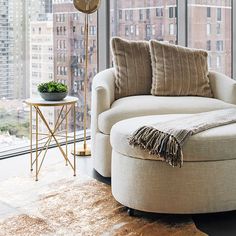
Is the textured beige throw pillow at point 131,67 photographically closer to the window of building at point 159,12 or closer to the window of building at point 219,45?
the window of building at point 159,12

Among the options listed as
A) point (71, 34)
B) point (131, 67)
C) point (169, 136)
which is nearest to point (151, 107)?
point (131, 67)

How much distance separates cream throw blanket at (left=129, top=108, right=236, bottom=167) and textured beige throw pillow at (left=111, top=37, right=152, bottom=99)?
1.06 meters

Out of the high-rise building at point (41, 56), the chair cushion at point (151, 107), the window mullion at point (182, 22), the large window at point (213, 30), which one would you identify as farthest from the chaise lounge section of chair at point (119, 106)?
the window mullion at point (182, 22)

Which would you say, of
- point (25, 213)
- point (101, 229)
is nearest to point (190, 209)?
point (101, 229)

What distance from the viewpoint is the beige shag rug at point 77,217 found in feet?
7.39

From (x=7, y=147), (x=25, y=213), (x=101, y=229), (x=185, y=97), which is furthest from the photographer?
(x=7, y=147)

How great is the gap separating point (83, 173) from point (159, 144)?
115 cm

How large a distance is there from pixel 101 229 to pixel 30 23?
2295 millimetres

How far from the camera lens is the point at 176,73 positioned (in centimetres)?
354

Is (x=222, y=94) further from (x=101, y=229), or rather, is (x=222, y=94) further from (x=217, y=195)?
(x=101, y=229)

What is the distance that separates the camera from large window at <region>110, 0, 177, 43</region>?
458 centimetres

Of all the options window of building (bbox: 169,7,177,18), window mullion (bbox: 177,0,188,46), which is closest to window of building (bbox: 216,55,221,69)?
window mullion (bbox: 177,0,188,46)

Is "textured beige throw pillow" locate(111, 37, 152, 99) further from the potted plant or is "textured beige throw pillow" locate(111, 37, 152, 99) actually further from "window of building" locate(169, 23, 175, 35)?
"window of building" locate(169, 23, 175, 35)

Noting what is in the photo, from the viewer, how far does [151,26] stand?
4703 millimetres
